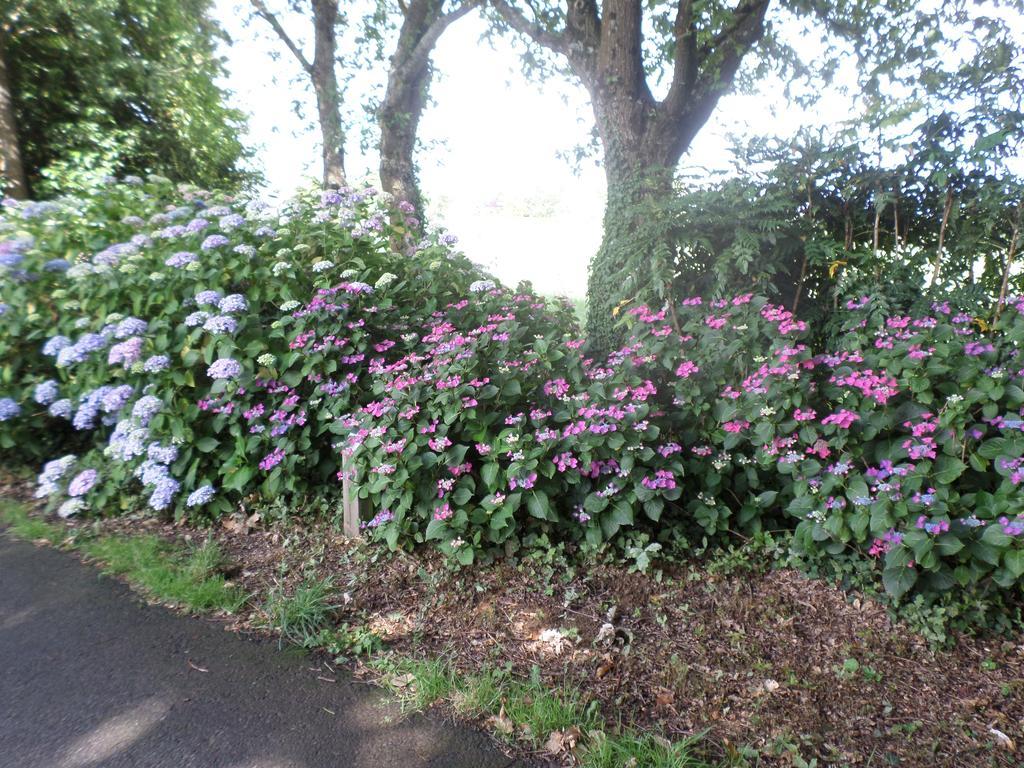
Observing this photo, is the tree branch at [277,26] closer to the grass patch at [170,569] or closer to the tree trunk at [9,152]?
the tree trunk at [9,152]

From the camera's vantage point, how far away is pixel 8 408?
4.29 m

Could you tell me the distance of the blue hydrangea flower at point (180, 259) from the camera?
386 centimetres

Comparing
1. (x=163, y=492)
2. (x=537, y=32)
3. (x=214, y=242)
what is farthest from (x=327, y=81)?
(x=163, y=492)

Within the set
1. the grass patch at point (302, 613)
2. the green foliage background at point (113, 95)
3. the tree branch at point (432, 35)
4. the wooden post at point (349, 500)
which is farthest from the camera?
the tree branch at point (432, 35)

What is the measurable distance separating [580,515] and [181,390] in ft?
8.04

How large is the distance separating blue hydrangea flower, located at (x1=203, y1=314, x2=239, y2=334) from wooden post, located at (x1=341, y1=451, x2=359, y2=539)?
989 millimetres

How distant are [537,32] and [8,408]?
5.33m

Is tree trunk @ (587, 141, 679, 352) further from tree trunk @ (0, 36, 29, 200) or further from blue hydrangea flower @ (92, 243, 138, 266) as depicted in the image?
tree trunk @ (0, 36, 29, 200)

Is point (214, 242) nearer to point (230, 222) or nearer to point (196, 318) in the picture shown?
point (230, 222)

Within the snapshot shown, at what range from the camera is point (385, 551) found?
3.50 m

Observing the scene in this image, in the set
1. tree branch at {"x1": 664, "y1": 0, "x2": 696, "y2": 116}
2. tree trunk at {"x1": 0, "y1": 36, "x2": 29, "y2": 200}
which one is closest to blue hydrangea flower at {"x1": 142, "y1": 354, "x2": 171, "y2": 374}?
tree branch at {"x1": 664, "y1": 0, "x2": 696, "y2": 116}

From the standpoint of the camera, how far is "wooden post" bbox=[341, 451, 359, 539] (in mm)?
3461

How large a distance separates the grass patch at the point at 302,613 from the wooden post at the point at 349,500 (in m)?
0.49

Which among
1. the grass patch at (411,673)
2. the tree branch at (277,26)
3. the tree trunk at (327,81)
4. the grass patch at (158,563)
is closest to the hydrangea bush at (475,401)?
the grass patch at (158,563)
